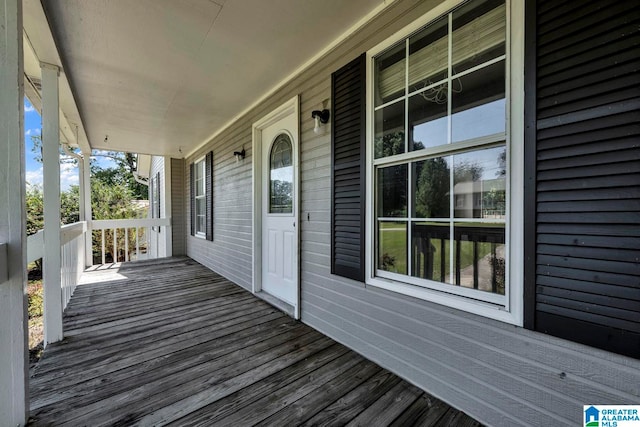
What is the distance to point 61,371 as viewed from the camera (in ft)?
6.14

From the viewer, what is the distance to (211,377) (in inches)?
71.6

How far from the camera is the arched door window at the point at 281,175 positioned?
311 centimetres

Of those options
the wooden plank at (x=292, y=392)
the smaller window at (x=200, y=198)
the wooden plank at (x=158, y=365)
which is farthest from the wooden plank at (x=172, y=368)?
the smaller window at (x=200, y=198)

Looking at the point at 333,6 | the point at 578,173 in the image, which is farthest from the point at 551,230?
the point at 333,6

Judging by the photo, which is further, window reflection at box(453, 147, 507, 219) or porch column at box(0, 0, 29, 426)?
window reflection at box(453, 147, 507, 219)

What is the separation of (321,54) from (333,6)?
57cm

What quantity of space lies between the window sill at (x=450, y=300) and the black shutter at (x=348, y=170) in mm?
227

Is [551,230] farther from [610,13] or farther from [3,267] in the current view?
[3,267]

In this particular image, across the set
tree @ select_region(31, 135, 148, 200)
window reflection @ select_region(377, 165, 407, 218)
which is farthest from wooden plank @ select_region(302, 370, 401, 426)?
tree @ select_region(31, 135, 148, 200)

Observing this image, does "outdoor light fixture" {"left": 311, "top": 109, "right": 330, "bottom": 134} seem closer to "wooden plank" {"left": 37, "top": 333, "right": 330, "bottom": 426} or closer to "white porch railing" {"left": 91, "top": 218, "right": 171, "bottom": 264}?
"wooden plank" {"left": 37, "top": 333, "right": 330, "bottom": 426}

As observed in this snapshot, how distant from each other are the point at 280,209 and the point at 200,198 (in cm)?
334

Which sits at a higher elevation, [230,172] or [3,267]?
[230,172]

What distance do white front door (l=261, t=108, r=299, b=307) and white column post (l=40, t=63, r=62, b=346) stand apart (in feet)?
6.46

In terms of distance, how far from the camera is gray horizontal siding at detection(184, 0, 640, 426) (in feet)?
3.79
